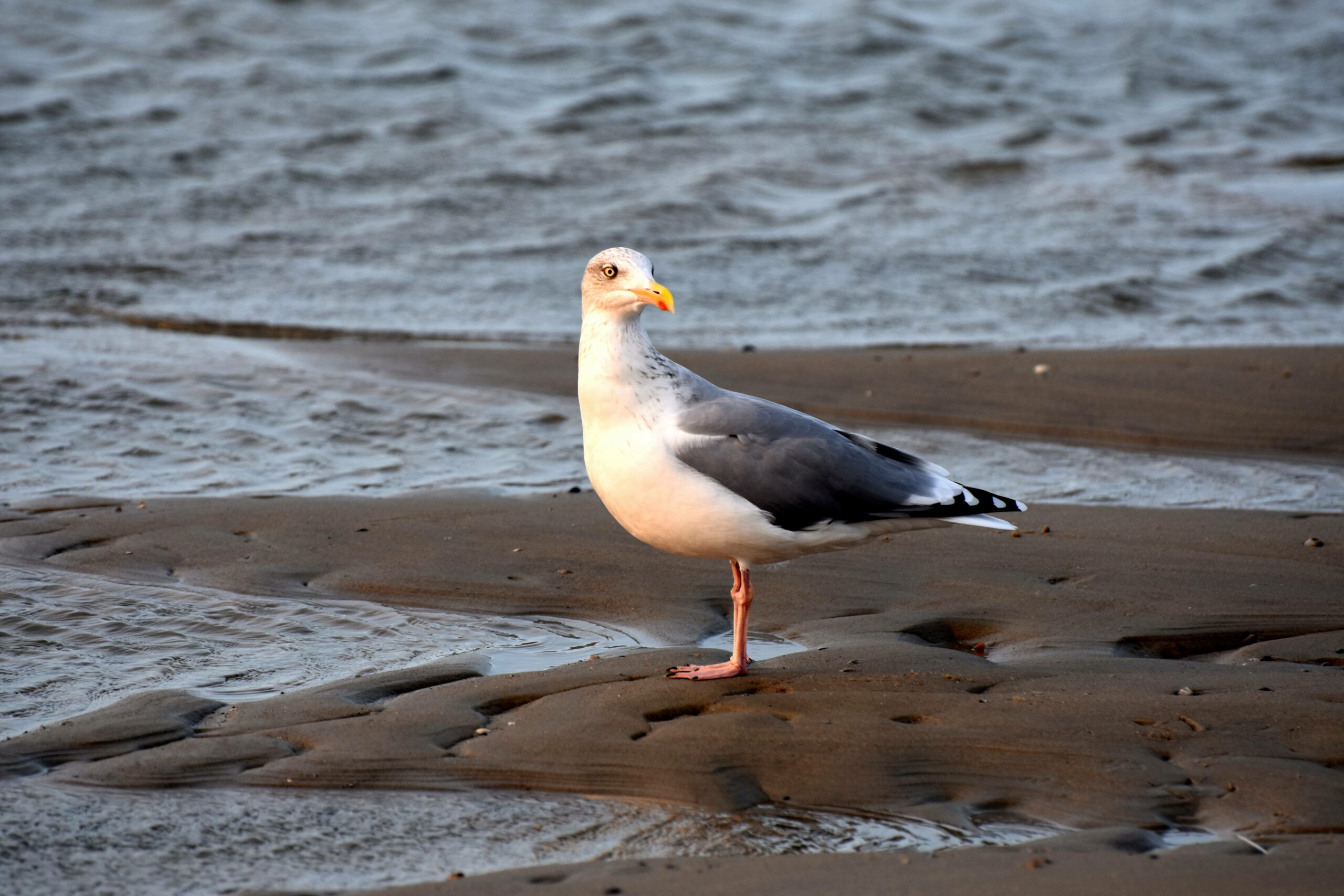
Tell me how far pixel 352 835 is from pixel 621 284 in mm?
1991

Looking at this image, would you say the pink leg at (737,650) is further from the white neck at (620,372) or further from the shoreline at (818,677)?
the white neck at (620,372)

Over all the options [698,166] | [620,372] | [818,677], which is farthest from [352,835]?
[698,166]

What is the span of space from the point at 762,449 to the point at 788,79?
16301 mm

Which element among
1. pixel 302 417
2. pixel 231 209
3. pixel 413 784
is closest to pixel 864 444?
pixel 413 784

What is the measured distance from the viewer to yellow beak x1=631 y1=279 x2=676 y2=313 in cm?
452

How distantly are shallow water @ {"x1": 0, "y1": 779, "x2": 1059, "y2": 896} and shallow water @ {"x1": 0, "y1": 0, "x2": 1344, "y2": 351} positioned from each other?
694cm

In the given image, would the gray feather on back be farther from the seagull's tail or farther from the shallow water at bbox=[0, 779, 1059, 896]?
the shallow water at bbox=[0, 779, 1059, 896]

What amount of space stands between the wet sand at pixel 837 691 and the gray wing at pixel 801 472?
476 millimetres

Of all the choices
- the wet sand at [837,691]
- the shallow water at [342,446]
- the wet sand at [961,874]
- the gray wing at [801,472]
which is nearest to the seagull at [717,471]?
the gray wing at [801,472]

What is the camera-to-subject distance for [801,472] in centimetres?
460

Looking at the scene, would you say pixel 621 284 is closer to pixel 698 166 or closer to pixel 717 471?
pixel 717 471

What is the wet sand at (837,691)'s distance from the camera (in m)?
3.50

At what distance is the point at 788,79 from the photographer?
20016mm

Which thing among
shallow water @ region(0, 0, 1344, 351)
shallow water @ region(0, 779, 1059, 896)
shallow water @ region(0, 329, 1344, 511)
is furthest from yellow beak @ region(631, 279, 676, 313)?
shallow water @ region(0, 0, 1344, 351)
